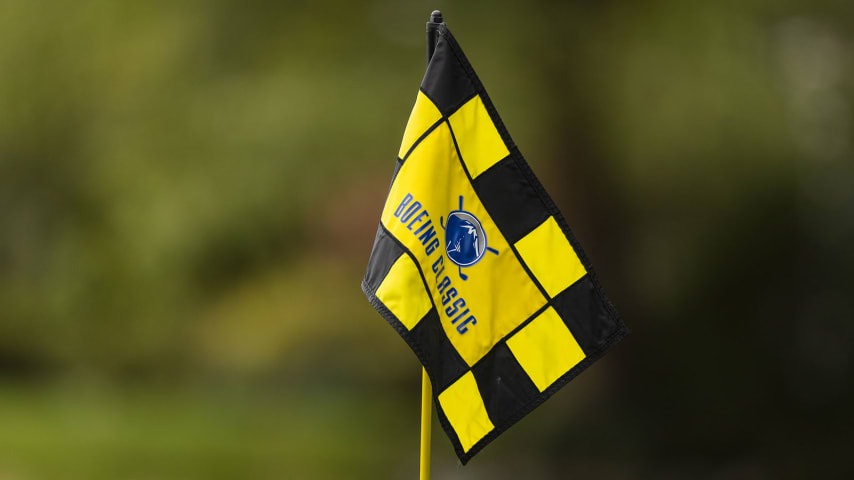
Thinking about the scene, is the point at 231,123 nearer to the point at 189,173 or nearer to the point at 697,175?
the point at 189,173

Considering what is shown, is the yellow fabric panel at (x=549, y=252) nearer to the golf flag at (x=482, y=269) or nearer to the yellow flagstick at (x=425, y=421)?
the golf flag at (x=482, y=269)

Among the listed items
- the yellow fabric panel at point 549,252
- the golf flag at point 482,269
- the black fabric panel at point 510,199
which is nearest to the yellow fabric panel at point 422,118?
the golf flag at point 482,269

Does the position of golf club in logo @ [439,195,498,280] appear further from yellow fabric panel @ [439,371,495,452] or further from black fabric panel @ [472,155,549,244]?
yellow fabric panel @ [439,371,495,452]

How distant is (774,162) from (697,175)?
197 mm

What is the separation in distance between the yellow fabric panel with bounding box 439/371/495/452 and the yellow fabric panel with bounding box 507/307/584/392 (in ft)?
0.35

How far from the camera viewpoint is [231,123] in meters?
2.14

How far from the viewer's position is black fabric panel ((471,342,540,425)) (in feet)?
4.40

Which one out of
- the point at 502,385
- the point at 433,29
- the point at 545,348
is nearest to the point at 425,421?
the point at 502,385

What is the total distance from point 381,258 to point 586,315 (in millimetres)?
402

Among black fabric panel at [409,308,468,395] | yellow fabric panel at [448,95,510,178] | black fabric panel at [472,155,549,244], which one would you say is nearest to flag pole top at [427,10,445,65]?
yellow fabric panel at [448,95,510,178]

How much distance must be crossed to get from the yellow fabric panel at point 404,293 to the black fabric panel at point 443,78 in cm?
29

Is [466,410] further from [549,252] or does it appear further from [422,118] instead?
[422,118]

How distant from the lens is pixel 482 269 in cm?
132

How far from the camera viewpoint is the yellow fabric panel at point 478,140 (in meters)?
1.31
